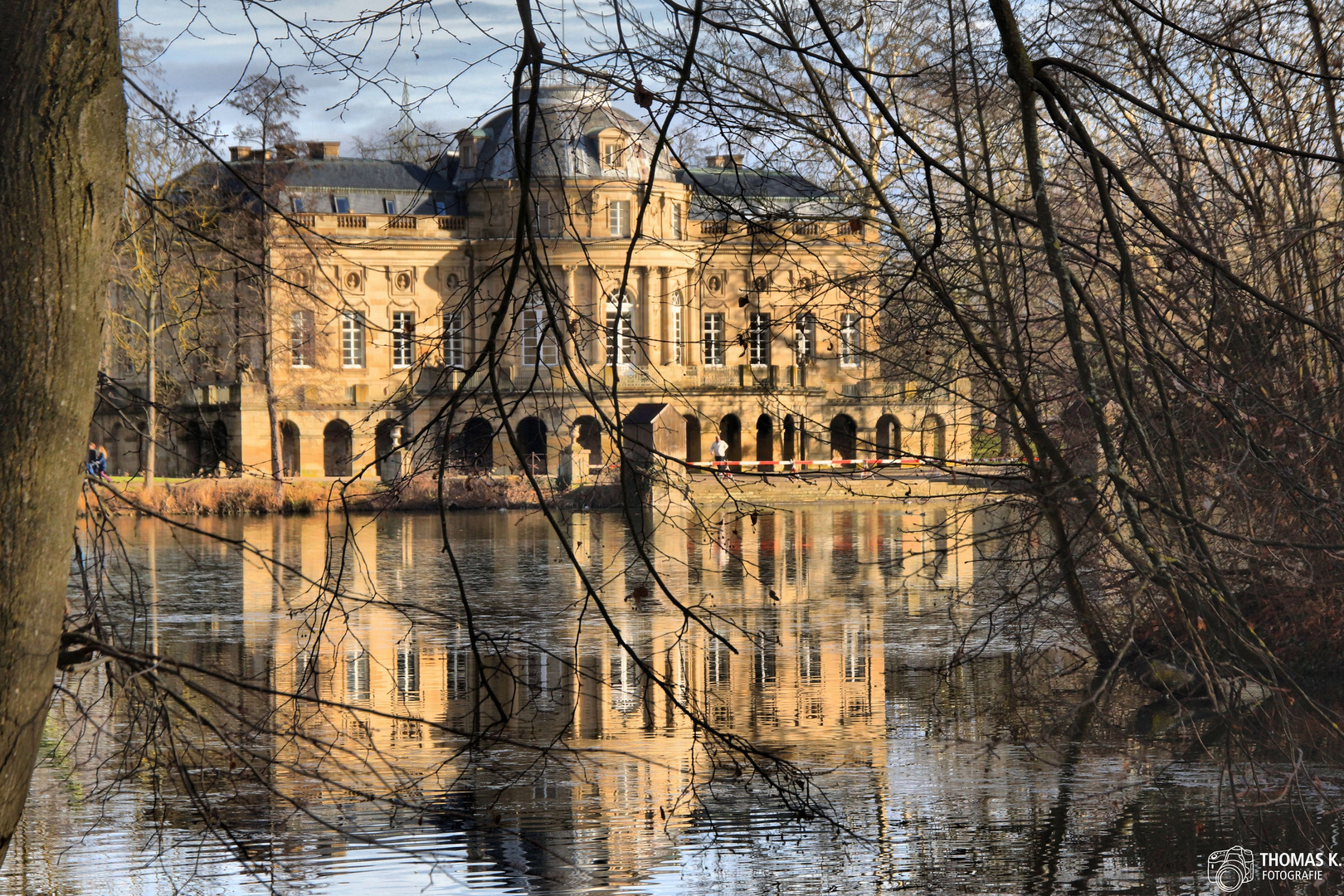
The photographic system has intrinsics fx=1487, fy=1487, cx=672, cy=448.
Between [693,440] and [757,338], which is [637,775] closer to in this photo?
[757,338]

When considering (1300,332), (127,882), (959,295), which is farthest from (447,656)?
(1300,332)

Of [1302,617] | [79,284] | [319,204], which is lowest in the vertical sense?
[1302,617]

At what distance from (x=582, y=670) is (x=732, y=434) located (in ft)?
156

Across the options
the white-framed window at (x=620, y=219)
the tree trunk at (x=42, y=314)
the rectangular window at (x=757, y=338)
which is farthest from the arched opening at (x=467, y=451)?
the white-framed window at (x=620, y=219)

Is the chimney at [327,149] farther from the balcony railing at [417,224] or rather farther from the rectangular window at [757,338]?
the rectangular window at [757,338]

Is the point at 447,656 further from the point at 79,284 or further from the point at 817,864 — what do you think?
the point at 79,284

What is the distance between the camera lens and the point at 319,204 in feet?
176

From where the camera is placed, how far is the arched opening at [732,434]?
177 ft

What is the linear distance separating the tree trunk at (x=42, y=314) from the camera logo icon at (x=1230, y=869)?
17.9ft

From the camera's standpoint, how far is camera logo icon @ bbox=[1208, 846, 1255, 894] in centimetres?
675

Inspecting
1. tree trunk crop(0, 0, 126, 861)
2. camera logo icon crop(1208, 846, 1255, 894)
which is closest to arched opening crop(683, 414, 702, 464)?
camera logo icon crop(1208, 846, 1255, 894)

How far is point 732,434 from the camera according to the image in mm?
54625

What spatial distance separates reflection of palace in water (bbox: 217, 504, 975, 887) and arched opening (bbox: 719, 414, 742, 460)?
29.9 metres

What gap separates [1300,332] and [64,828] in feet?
24.9
